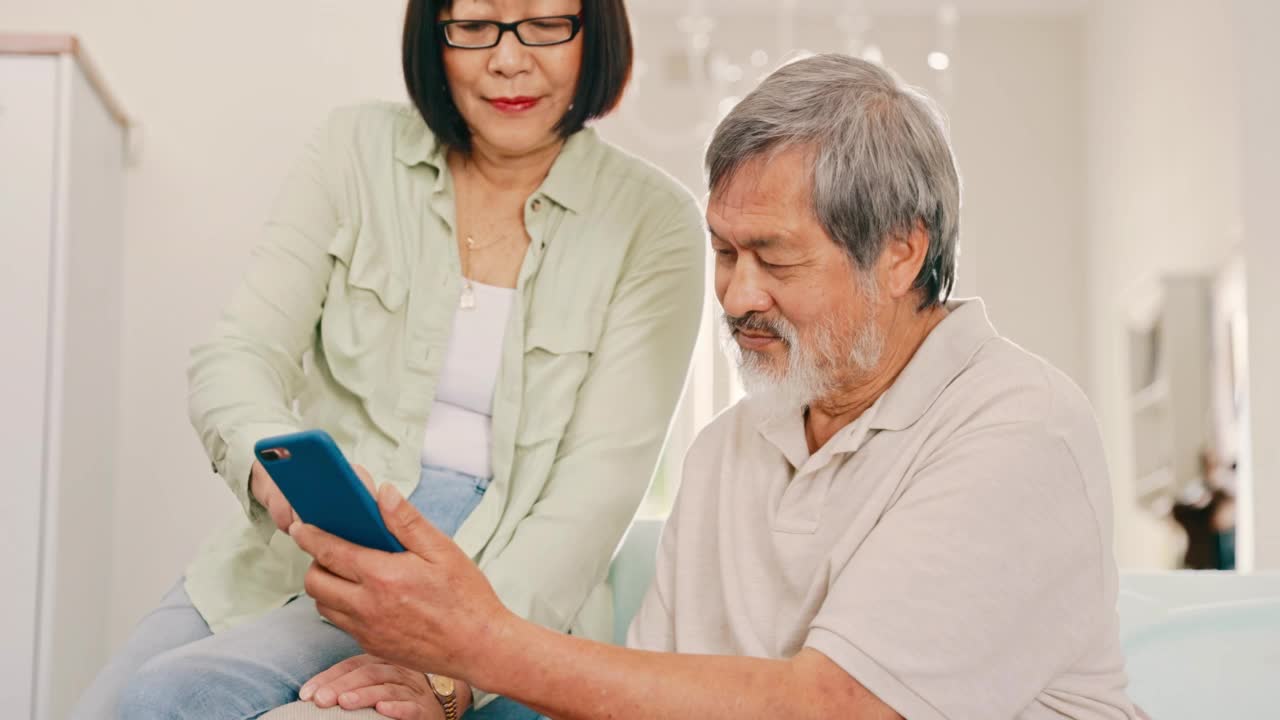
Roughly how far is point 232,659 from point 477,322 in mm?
566

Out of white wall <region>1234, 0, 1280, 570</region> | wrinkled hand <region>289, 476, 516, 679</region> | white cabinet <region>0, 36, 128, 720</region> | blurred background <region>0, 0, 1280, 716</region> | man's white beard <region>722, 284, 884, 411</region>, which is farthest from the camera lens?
white wall <region>1234, 0, 1280, 570</region>

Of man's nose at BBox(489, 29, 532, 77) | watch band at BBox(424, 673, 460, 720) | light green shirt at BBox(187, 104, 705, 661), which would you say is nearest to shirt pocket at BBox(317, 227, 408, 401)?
light green shirt at BBox(187, 104, 705, 661)

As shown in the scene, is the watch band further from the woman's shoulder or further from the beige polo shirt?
the woman's shoulder

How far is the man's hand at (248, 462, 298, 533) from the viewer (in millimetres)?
1407

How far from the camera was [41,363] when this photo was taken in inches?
85.1

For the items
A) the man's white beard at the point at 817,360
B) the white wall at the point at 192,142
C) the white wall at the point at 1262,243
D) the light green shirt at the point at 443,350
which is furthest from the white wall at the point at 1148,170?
the man's white beard at the point at 817,360

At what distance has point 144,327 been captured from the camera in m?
2.61

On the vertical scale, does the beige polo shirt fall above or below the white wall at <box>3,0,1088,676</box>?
below

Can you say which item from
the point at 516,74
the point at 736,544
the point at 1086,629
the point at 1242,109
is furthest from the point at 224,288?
the point at 1242,109

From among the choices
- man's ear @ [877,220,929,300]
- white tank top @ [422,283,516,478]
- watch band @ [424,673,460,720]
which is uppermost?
man's ear @ [877,220,929,300]

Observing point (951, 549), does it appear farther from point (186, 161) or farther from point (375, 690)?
point (186, 161)

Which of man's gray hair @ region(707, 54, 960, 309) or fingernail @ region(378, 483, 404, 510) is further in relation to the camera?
man's gray hair @ region(707, 54, 960, 309)

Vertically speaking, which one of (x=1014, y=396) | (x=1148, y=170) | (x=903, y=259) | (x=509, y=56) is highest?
(x=1148, y=170)

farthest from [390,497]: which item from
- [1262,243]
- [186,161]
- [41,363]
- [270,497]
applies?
[1262,243]
